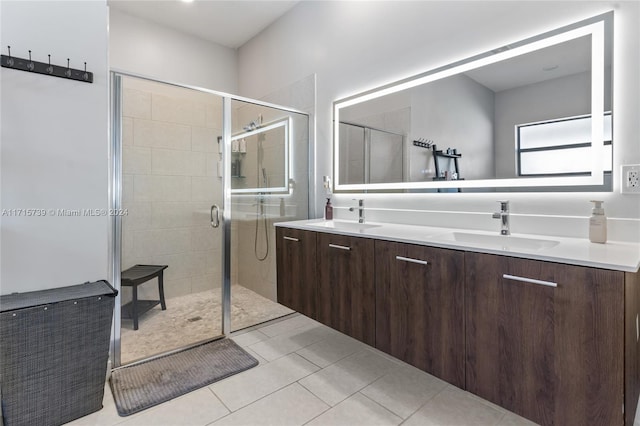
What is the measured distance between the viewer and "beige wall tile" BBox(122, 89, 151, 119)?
2100 mm

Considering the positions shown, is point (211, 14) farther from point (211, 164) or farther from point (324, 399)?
point (324, 399)

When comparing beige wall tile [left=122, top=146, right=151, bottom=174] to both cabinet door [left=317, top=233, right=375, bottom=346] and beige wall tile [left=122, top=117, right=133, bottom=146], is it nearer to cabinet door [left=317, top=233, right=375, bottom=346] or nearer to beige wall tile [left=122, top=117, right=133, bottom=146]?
beige wall tile [left=122, top=117, right=133, bottom=146]

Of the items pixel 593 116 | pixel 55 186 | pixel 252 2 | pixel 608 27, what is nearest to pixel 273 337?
pixel 55 186

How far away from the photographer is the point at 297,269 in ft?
7.52

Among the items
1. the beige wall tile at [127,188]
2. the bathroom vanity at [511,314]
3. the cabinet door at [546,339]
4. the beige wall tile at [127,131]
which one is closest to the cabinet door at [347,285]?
the bathroom vanity at [511,314]

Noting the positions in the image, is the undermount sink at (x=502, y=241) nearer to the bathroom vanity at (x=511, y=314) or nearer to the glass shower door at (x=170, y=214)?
the bathroom vanity at (x=511, y=314)

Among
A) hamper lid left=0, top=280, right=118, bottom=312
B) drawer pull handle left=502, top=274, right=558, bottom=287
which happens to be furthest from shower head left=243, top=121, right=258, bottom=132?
drawer pull handle left=502, top=274, right=558, bottom=287

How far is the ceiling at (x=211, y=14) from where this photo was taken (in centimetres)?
307

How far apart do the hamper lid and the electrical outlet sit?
2430mm

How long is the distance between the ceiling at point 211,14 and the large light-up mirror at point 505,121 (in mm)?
1584

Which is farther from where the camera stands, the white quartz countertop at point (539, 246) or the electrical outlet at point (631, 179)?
the electrical outlet at point (631, 179)

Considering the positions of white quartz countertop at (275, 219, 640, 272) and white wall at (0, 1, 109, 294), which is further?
white wall at (0, 1, 109, 294)

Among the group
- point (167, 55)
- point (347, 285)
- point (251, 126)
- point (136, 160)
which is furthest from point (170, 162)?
point (167, 55)

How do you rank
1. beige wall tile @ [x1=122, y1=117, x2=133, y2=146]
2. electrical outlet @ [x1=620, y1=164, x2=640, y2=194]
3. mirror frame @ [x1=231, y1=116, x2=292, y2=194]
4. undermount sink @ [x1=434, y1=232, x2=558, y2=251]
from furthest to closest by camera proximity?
mirror frame @ [x1=231, y1=116, x2=292, y2=194], beige wall tile @ [x1=122, y1=117, x2=133, y2=146], undermount sink @ [x1=434, y1=232, x2=558, y2=251], electrical outlet @ [x1=620, y1=164, x2=640, y2=194]
